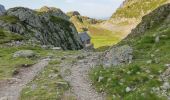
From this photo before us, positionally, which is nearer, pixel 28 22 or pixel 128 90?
pixel 128 90

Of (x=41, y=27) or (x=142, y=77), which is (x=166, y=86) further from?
(x=41, y=27)

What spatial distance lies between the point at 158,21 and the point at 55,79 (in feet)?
131

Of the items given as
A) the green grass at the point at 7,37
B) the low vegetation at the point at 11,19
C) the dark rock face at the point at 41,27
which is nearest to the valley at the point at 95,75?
the green grass at the point at 7,37

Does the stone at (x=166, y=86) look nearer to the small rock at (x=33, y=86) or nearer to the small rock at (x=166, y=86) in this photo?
the small rock at (x=166, y=86)

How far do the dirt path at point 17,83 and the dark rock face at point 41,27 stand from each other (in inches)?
2101

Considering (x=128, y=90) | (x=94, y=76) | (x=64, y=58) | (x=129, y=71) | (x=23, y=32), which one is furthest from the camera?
(x=23, y=32)

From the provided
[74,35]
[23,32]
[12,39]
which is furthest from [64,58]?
[74,35]

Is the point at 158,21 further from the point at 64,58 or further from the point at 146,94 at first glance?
the point at 146,94

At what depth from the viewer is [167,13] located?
73.6 meters

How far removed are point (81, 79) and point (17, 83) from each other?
6288 millimetres

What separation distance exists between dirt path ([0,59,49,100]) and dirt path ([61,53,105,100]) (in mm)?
3215

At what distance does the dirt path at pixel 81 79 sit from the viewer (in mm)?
29928

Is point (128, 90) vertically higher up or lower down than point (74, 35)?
higher up

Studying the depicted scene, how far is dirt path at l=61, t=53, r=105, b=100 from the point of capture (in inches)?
1178
